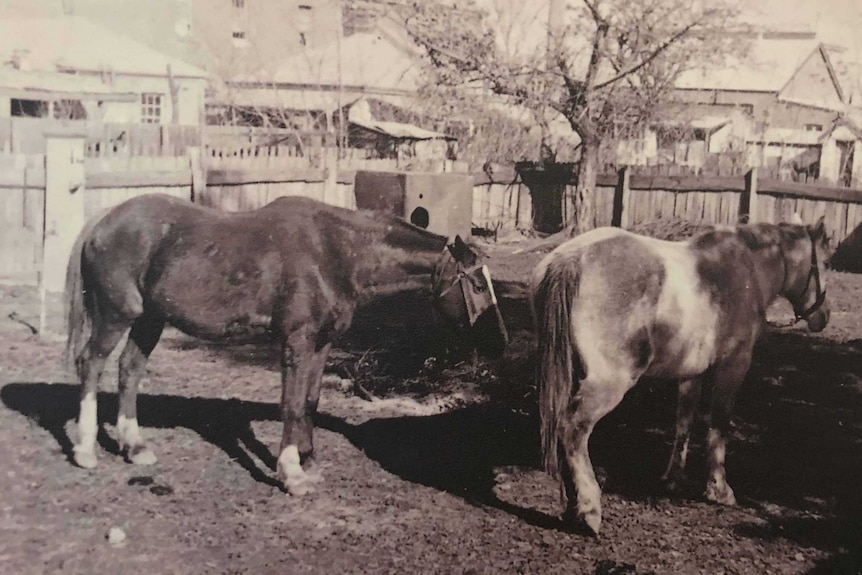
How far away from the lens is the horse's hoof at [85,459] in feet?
16.5

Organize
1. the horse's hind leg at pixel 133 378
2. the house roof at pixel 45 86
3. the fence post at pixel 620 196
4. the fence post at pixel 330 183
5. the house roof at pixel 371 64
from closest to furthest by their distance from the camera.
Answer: the horse's hind leg at pixel 133 378 < the fence post at pixel 330 183 < the fence post at pixel 620 196 < the house roof at pixel 45 86 < the house roof at pixel 371 64

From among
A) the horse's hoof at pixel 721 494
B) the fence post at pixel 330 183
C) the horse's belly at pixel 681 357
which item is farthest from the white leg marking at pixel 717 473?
the fence post at pixel 330 183

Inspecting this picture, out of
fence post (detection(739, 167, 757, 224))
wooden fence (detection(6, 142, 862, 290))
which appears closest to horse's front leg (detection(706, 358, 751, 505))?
wooden fence (detection(6, 142, 862, 290))

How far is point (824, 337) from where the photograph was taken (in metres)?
9.20

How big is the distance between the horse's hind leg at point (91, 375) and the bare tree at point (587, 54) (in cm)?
1167

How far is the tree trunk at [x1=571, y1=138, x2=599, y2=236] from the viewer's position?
1675cm

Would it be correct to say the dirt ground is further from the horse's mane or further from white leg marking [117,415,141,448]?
the horse's mane

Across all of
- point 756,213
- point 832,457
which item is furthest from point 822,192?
point 832,457

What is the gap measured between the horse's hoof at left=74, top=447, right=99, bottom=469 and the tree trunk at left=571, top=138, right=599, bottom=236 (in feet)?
42.6

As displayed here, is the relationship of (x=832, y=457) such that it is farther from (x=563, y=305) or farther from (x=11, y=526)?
(x=11, y=526)

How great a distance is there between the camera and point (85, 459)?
505 centimetres

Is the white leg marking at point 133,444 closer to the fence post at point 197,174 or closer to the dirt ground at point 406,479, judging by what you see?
the dirt ground at point 406,479

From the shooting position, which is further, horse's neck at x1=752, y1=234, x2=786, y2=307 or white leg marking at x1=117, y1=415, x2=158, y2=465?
white leg marking at x1=117, y1=415, x2=158, y2=465

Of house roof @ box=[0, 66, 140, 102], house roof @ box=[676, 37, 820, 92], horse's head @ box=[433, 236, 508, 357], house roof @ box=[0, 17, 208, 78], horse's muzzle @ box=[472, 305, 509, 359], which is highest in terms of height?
house roof @ box=[676, 37, 820, 92]
